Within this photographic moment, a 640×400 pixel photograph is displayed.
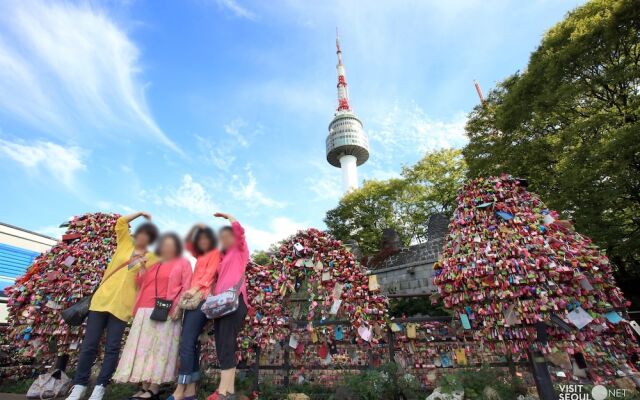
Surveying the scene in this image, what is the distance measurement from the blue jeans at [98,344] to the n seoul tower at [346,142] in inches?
2348

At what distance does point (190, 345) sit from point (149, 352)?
1.91 ft

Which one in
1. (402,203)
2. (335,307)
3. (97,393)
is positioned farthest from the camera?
(402,203)

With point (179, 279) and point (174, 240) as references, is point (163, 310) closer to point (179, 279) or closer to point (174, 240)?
point (179, 279)

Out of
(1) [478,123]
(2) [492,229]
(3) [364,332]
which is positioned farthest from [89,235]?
(1) [478,123]

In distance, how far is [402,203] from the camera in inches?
1158

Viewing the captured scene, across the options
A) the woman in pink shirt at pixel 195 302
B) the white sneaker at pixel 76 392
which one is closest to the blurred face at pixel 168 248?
the woman in pink shirt at pixel 195 302

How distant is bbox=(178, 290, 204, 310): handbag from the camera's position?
368cm

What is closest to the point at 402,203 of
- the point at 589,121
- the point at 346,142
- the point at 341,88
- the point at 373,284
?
the point at 589,121

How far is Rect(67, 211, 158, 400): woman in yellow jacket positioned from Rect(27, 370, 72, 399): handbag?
38.6 inches

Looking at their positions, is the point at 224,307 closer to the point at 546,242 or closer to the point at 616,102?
the point at 546,242

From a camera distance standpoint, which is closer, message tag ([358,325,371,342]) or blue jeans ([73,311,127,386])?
blue jeans ([73,311,127,386])

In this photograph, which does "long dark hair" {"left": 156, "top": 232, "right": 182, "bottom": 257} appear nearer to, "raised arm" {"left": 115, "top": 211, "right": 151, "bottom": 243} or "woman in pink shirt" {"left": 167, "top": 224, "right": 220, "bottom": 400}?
"woman in pink shirt" {"left": 167, "top": 224, "right": 220, "bottom": 400}

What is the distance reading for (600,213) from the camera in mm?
10523

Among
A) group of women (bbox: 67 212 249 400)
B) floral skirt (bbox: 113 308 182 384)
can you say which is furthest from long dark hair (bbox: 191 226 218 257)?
floral skirt (bbox: 113 308 182 384)
